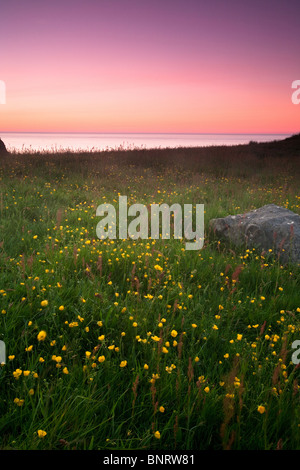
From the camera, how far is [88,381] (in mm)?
1963

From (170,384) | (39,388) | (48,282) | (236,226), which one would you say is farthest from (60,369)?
(236,226)

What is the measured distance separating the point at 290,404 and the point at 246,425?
0.36 meters

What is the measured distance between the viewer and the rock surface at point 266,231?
459cm

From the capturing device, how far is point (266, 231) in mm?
4934

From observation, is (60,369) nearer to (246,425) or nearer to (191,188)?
(246,425)

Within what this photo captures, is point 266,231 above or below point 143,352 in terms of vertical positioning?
above

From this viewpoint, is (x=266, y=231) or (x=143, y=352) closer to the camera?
(x=143, y=352)

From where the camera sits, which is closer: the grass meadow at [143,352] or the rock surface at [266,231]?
the grass meadow at [143,352]

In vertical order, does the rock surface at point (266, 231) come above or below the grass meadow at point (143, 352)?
above

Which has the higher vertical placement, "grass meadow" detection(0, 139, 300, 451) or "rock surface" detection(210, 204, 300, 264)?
"rock surface" detection(210, 204, 300, 264)

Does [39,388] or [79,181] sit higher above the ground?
[79,181]

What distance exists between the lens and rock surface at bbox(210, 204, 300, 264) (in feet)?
15.0

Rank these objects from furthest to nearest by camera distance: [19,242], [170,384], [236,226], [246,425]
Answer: [236,226], [19,242], [170,384], [246,425]

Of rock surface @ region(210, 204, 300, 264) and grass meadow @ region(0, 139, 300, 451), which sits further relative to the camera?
rock surface @ region(210, 204, 300, 264)
